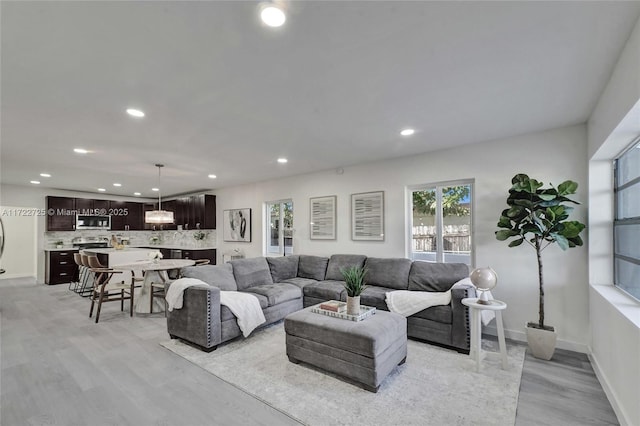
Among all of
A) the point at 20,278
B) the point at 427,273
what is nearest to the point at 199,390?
the point at 427,273

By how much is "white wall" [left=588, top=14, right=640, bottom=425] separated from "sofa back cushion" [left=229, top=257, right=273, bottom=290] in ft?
13.2

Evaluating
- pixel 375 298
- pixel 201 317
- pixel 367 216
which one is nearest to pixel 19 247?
pixel 201 317

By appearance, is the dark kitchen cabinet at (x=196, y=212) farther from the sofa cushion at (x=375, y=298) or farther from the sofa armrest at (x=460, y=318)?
the sofa armrest at (x=460, y=318)

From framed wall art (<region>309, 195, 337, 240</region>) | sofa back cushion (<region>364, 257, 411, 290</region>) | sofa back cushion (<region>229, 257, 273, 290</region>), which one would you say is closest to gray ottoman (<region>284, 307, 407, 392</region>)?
sofa back cushion (<region>364, 257, 411, 290</region>)

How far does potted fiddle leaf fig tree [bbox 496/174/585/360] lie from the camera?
2.93 meters

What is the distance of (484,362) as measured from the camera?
9.55ft

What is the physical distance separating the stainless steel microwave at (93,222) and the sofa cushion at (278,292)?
6714mm

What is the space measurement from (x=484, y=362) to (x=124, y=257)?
7.16 meters

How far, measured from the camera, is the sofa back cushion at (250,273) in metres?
4.36

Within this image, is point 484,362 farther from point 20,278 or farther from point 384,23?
point 20,278

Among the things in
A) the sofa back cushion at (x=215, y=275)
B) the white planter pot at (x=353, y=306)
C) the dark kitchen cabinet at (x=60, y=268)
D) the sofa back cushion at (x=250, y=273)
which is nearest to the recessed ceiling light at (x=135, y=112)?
the sofa back cushion at (x=215, y=275)

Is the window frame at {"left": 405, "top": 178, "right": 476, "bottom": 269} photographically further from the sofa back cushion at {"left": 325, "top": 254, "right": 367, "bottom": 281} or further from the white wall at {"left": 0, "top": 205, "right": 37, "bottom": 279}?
the white wall at {"left": 0, "top": 205, "right": 37, "bottom": 279}

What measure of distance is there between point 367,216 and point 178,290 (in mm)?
3102

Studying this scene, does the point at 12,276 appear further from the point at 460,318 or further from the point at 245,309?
the point at 460,318
